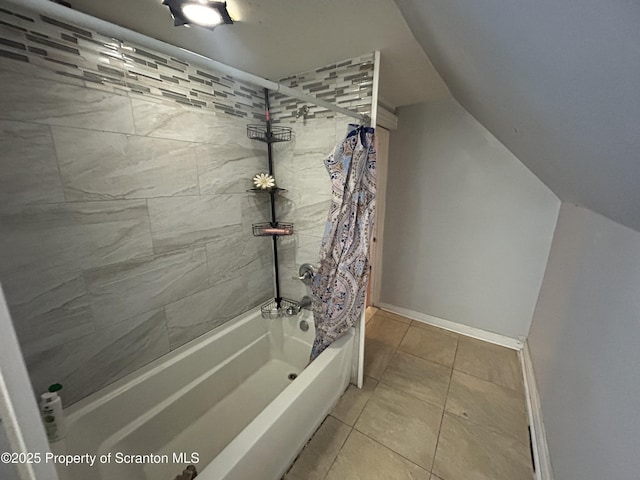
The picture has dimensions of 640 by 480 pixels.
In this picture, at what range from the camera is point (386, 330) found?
246cm

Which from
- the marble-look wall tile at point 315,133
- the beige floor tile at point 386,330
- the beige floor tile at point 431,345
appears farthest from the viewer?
the beige floor tile at point 386,330

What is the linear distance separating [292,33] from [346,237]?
3.69 feet

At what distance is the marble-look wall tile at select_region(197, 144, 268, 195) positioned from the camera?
1555 mm

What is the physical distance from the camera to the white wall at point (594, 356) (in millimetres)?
747

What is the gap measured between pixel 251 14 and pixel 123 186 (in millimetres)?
1018

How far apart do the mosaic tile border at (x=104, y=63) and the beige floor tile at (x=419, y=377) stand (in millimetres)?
2263

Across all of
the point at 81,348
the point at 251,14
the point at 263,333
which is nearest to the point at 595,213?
the point at 251,14

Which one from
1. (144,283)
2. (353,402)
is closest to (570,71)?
(144,283)

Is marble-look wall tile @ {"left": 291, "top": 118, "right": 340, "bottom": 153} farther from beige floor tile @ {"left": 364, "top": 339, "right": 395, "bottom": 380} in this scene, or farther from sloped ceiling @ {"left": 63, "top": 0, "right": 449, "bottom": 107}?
beige floor tile @ {"left": 364, "top": 339, "right": 395, "bottom": 380}

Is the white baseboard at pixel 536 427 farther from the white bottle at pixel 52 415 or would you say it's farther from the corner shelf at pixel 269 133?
the corner shelf at pixel 269 133

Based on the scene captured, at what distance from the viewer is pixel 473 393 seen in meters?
Answer: 1.73

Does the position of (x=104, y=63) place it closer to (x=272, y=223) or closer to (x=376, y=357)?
(x=272, y=223)

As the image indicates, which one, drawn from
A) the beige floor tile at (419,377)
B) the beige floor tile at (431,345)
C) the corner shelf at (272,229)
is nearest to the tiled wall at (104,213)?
the corner shelf at (272,229)

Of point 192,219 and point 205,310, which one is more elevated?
point 192,219
